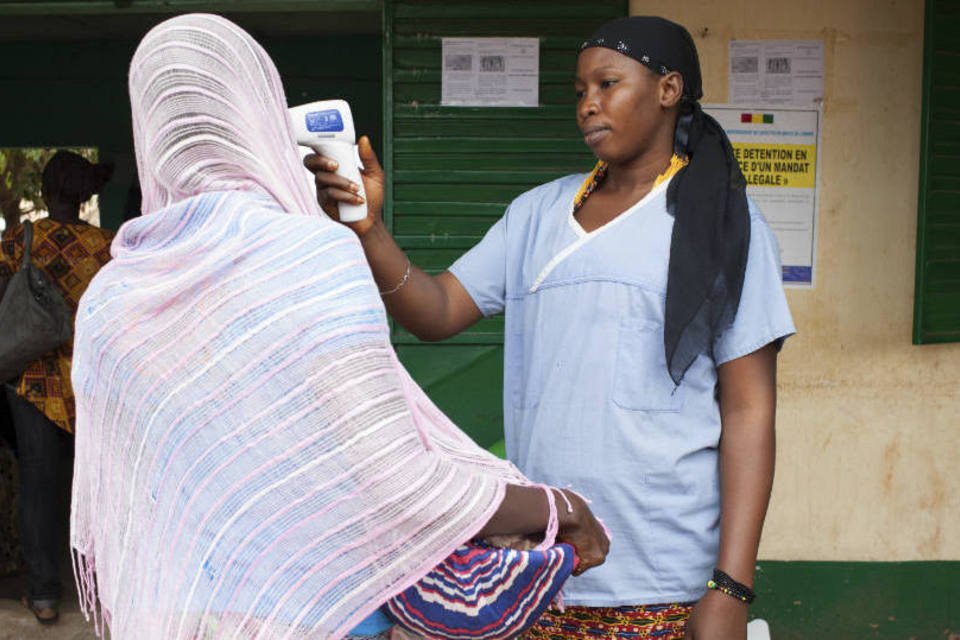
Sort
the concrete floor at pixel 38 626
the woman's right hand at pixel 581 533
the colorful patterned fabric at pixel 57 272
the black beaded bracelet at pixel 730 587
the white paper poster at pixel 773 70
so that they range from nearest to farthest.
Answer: the woman's right hand at pixel 581 533 < the black beaded bracelet at pixel 730 587 < the white paper poster at pixel 773 70 < the colorful patterned fabric at pixel 57 272 < the concrete floor at pixel 38 626

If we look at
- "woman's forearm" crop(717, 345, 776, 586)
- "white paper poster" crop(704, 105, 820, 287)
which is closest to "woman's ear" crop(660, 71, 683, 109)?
"woman's forearm" crop(717, 345, 776, 586)

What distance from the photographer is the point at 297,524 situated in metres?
1.59

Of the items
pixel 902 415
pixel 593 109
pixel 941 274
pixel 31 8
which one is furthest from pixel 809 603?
pixel 31 8

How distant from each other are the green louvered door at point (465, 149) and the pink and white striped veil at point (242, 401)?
2.51 metres

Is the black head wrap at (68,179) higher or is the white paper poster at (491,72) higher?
the white paper poster at (491,72)

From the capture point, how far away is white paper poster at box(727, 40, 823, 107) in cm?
414

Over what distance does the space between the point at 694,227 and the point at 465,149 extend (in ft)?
7.54

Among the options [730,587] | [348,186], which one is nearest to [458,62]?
[348,186]

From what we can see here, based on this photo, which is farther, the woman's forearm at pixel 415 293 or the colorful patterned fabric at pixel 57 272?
the colorful patterned fabric at pixel 57 272

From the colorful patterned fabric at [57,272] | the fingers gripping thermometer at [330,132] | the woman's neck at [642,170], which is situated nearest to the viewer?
the fingers gripping thermometer at [330,132]

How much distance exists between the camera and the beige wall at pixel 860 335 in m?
4.14

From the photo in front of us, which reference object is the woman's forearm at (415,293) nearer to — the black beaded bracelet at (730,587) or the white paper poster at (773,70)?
the black beaded bracelet at (730,587)

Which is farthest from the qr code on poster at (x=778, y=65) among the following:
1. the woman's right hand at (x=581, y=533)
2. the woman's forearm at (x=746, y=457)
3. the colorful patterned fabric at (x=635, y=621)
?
the woman's right hand at (x=581, y=533)

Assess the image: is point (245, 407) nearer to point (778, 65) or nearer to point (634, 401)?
point (634, 401)
